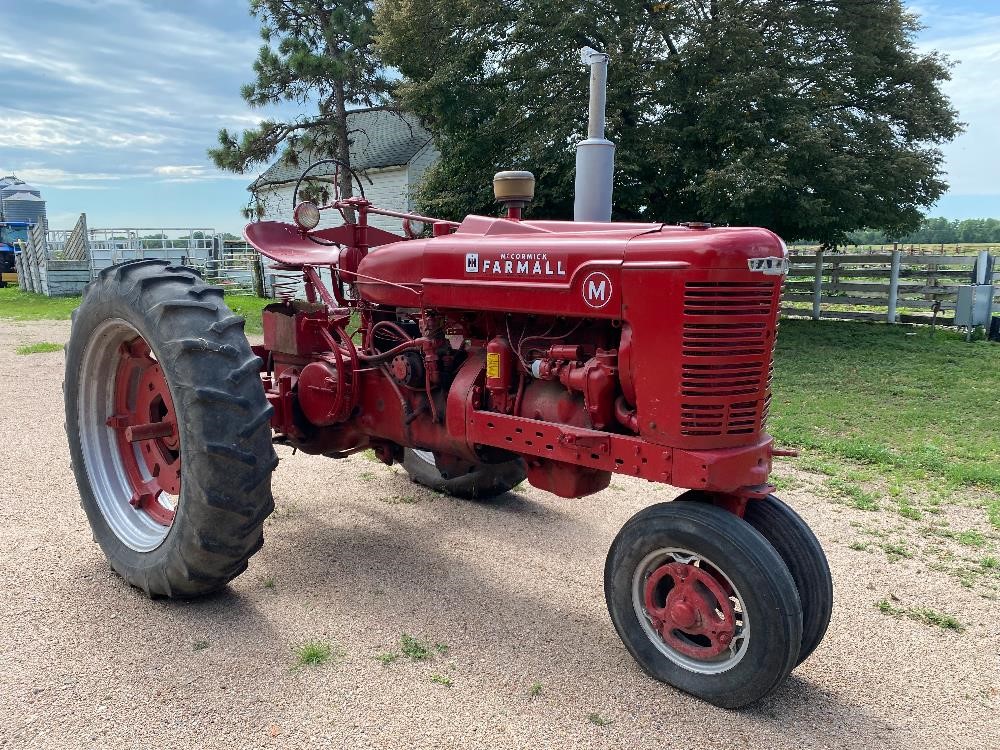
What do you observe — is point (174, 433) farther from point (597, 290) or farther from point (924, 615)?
point (924, 615)

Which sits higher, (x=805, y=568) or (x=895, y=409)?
(x=805, y=568)

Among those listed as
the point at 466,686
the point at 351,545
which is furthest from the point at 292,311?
the point at 466,686

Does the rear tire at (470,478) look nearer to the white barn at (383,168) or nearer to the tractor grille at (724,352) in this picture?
the tractor grille at (724,352)

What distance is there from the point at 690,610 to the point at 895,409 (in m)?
5.88

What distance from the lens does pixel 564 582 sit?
12.2 ft

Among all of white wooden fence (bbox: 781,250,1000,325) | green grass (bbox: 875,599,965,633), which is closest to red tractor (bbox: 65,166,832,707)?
green grass (bbox: 875,599,965,633)

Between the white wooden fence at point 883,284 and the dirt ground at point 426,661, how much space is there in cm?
1251

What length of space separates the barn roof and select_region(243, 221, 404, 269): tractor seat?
47.9 ft

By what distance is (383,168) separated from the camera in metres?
20.8

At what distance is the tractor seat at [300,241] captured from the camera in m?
4.18

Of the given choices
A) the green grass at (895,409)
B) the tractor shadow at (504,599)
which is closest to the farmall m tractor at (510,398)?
the tractor shadow at (504,599)

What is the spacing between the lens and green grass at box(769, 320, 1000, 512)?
5523 millimetres

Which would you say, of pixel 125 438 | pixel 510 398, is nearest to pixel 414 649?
pixel 510 398

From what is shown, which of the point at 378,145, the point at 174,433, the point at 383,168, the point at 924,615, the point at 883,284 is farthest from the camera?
the point at 378,145
